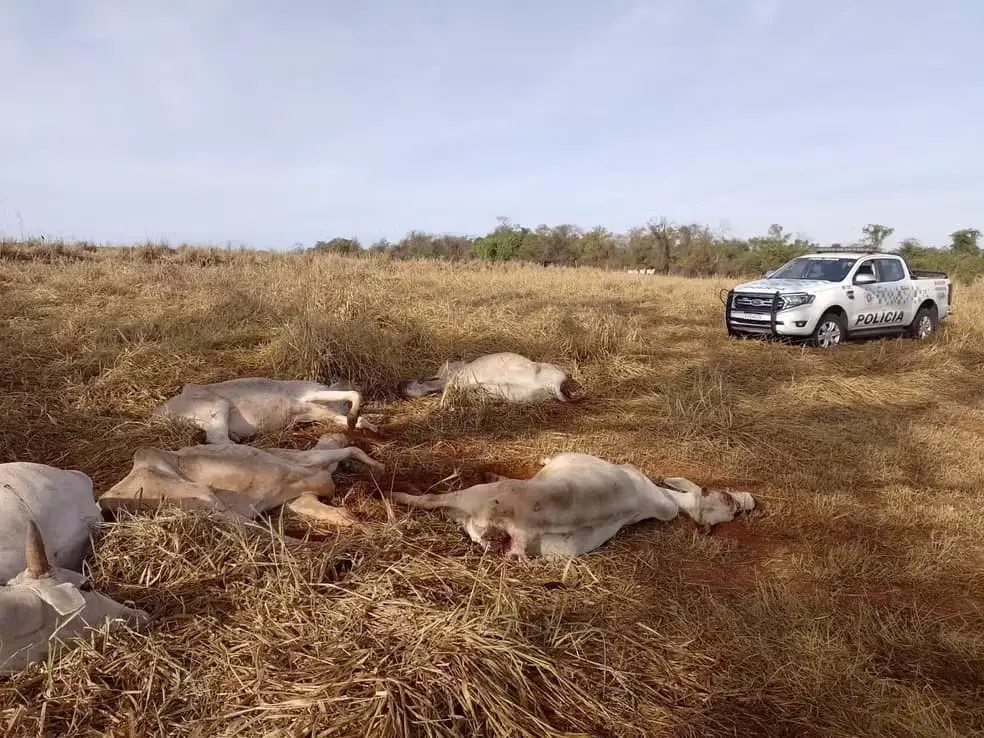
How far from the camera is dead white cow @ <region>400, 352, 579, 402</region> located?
238 inches

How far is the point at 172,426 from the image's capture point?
4742mm

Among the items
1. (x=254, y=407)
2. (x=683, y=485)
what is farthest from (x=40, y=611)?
(x=683, y=485)

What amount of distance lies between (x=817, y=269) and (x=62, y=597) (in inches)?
437

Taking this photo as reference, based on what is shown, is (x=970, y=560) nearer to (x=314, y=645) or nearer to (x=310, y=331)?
(x=314, y=645)

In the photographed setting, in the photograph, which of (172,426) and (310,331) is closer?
(172,426)

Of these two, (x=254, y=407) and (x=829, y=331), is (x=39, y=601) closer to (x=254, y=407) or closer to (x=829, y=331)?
(x=254, y=407)

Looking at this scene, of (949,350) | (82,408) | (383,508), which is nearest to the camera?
(383,508)

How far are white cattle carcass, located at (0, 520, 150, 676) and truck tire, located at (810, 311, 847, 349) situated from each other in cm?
956

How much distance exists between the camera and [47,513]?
2912 millimetres

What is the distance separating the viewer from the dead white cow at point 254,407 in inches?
189

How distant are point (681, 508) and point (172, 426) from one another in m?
3.49

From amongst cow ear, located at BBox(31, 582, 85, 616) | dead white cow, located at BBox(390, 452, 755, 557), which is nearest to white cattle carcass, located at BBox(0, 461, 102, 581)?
cow ear, located at BBox(31, 582, 85, 616)

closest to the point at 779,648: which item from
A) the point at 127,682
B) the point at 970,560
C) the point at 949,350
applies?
the point at 970,560

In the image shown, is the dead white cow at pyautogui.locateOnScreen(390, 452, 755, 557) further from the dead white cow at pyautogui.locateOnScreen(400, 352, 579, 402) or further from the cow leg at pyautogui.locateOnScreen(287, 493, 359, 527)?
the dead white cow at pyautogui.locateOnScreen(400, 352, 579, 402)
